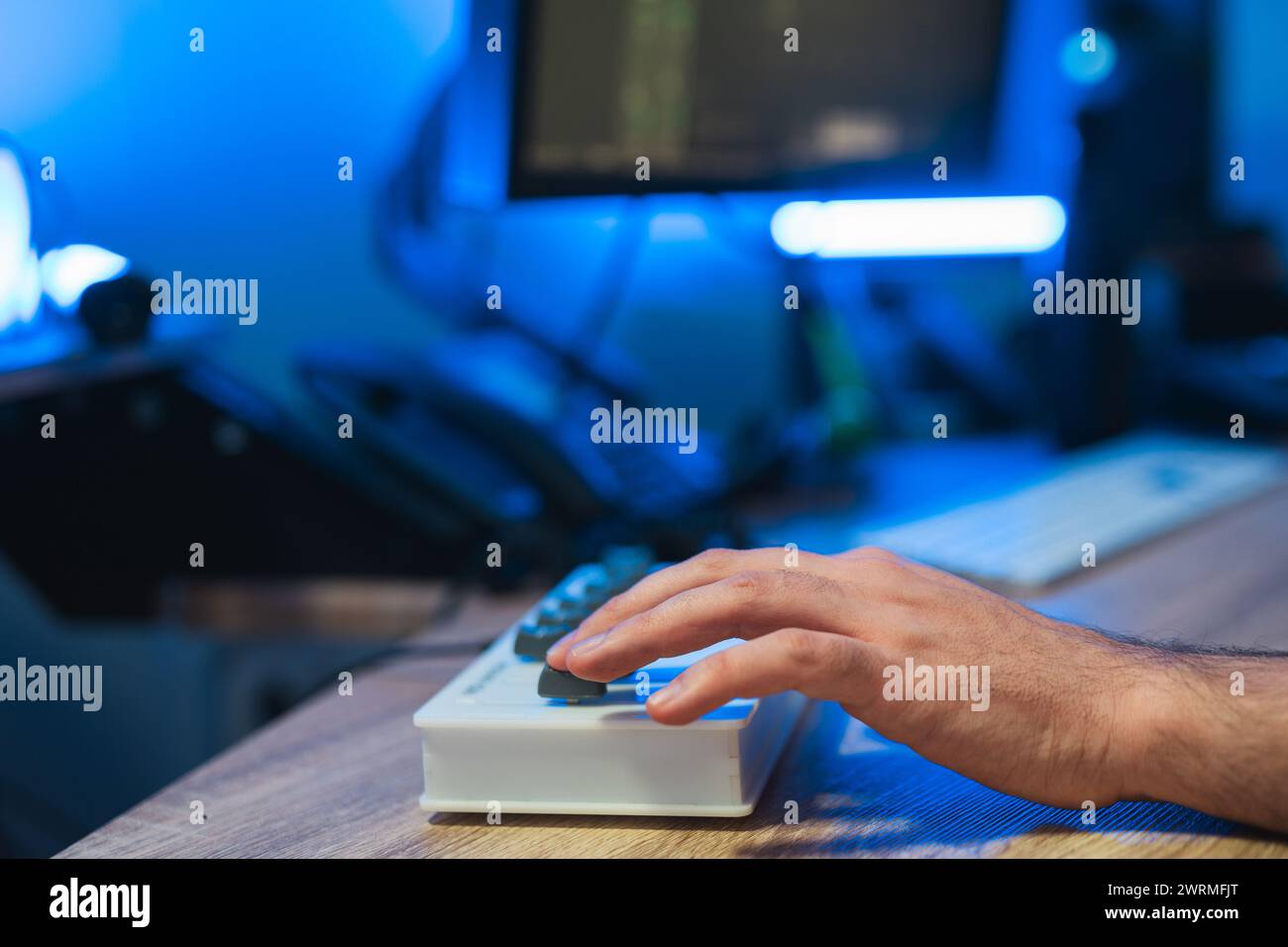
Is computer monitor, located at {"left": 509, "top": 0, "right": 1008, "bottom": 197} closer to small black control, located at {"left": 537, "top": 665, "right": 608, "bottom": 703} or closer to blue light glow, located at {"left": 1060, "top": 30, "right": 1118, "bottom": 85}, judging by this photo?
blue light glow, located at {"left": 1060, "top": 30, "right": 1118, "bottom": 85}

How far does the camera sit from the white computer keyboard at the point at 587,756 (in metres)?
0.38

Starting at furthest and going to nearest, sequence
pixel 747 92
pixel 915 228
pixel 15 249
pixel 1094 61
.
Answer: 1. pixel 915 228
2. pixel 1094 61
3. pixel 747 92
4. pixel 15 249

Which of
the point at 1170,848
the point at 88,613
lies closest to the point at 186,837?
the point at 1170,848

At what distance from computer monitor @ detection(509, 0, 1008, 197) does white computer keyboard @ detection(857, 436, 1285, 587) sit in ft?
1.08

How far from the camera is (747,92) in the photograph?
1008 millimetres

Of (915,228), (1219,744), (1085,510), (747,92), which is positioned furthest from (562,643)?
(915,228)

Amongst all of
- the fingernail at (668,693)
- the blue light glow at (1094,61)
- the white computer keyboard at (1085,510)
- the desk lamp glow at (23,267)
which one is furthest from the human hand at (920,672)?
the blue light glow at (1094,61)

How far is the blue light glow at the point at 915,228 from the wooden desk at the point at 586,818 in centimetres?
86

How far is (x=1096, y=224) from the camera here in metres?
1.22

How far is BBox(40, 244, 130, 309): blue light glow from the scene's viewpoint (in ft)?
2.62

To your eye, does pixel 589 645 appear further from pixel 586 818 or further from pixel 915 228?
pixel 915 228

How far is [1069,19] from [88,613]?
3.49 ft

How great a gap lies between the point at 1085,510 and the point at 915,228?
0.61m

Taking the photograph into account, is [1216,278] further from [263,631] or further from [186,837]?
[186,837]
